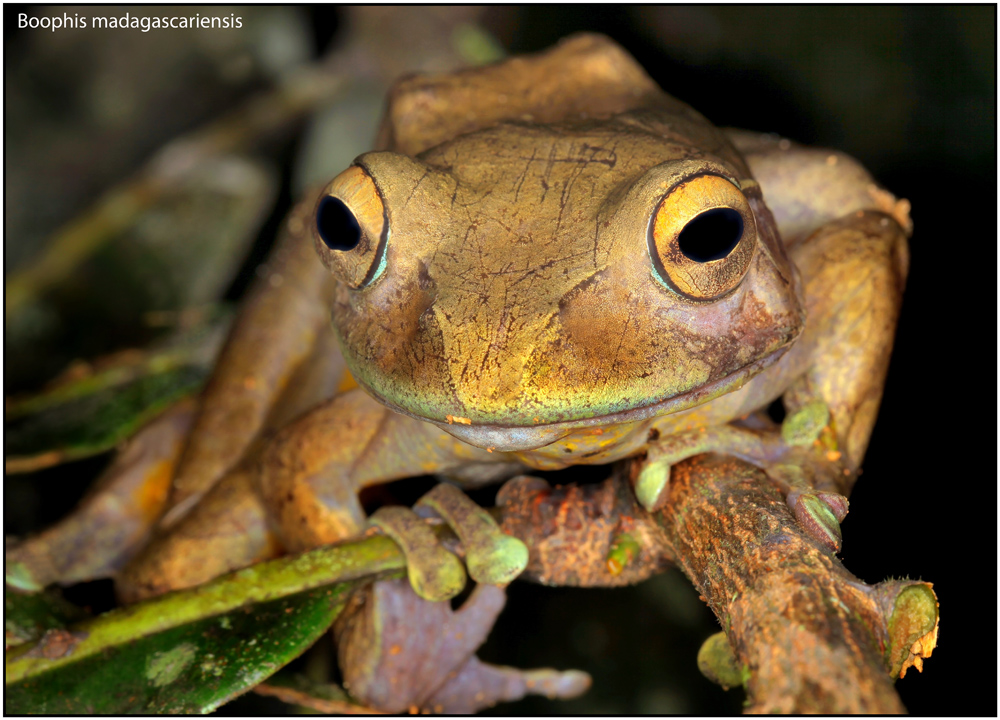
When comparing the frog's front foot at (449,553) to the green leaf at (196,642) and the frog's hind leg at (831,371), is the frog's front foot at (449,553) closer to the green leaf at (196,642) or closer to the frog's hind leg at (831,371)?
the green leaf at (196,642)

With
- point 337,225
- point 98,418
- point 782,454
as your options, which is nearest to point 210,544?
point 98,418

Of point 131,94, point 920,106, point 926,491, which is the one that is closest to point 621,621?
point 926,491

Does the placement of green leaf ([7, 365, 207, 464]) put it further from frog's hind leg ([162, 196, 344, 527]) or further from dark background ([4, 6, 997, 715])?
dark background ([4, 6, 997, 715])

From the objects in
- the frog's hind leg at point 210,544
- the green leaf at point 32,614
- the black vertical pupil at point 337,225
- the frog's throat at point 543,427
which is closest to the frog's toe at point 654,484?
the frog's throat at point 543,427

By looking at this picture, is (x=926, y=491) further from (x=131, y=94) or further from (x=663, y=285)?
(x=131, y=94)

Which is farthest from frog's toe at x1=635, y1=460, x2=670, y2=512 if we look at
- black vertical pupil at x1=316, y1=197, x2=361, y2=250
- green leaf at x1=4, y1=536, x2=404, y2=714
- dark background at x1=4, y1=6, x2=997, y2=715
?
dark background at x1=4, y1=6, x2=997, y2=715

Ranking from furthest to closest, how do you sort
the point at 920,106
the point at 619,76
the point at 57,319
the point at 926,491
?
the point at 57,319 → the point at 920,106 → the point at 926,491 → the point at 619,76

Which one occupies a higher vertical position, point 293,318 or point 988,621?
point 293,318
